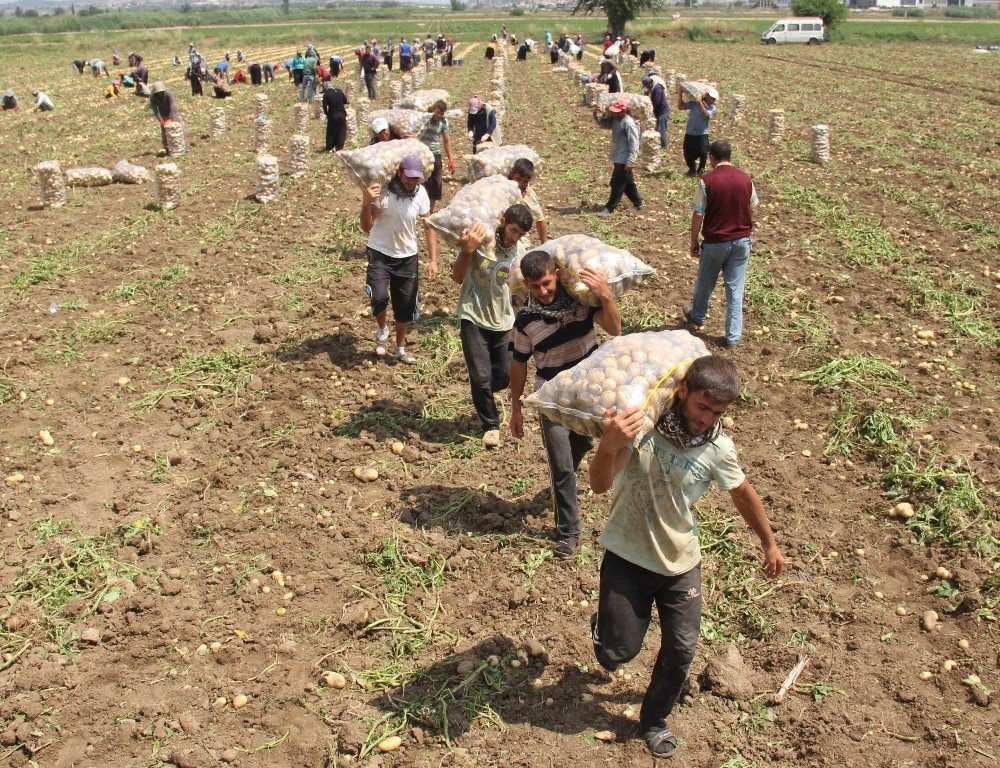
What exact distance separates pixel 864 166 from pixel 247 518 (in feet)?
48.4

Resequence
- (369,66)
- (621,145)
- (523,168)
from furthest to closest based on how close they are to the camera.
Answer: (369,66)
(621,145)
(523,168)

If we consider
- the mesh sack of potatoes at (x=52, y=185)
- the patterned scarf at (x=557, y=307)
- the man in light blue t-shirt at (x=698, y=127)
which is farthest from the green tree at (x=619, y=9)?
the patterned scarf at (x=557, y=307)

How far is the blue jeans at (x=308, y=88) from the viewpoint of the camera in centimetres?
2823

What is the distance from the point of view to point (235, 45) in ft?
194

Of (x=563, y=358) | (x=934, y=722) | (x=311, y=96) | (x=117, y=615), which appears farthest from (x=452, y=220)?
(x=311, y=96)

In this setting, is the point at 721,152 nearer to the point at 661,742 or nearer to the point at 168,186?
the point at 661,742

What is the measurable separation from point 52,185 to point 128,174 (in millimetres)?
1886

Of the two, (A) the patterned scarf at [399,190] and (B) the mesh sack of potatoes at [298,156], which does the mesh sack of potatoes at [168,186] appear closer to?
(B) the mesh sack of potatoes at [298,156]

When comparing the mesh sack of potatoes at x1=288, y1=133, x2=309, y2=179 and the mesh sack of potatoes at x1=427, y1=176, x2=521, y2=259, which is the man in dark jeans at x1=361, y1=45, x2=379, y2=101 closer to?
the mesh sack of potatoes at x1=288, y1=133, x2=309, y2=179

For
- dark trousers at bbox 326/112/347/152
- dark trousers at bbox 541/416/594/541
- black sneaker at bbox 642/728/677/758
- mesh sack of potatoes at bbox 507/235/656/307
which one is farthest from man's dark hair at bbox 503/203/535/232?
dark trousers at bbox 326/112/347/152

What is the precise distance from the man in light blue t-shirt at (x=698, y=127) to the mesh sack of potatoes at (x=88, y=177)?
10950 mm

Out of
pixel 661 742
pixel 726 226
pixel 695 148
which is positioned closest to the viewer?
pixel 661 742

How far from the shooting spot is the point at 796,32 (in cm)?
5572

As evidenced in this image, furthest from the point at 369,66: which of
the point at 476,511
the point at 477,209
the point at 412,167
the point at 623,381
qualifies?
the point at 623,381
